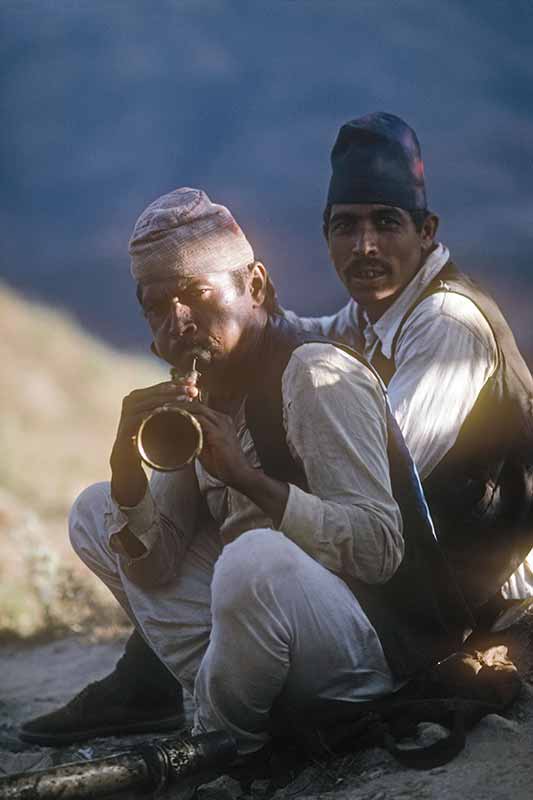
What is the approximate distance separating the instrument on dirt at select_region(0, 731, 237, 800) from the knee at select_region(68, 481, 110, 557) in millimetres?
912

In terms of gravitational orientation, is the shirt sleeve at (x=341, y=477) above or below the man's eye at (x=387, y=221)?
below

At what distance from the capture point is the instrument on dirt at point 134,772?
94.7 inches

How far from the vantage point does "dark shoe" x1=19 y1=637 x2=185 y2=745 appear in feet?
12.2

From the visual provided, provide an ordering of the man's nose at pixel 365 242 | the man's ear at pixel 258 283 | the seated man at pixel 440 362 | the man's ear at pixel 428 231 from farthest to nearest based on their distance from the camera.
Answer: the man's ear at pixel 428 231 → the man's nose at pixel 365 242 → the seated man at pixel 440 362 → the man's ear at pixel 258 283

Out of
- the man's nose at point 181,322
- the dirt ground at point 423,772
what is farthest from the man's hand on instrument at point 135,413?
the dirt ground at point 423,772

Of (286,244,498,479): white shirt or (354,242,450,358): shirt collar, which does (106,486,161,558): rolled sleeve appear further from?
(354,242,450,358): shirt collar

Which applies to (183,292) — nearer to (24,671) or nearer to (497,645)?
(497,645)

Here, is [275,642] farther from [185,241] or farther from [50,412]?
[50,412]

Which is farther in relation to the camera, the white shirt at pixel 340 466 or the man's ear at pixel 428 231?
the man's ear at pixel 428 231

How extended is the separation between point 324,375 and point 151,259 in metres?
0.65

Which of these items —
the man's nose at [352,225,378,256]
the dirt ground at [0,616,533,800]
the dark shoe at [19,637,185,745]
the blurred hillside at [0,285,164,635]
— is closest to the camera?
the dirt ground at [0,616,533,800]

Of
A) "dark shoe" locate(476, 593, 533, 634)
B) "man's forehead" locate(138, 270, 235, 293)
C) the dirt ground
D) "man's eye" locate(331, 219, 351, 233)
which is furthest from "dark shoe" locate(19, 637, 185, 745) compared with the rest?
"man's eye" locate(331, 219, 351, 233)

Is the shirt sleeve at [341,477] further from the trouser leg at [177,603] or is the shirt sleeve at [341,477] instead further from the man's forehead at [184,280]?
the trouser leg at [177,603]

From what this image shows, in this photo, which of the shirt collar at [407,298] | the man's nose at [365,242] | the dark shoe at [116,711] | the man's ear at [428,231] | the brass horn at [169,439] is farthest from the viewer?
the man's ear at [428,231]
